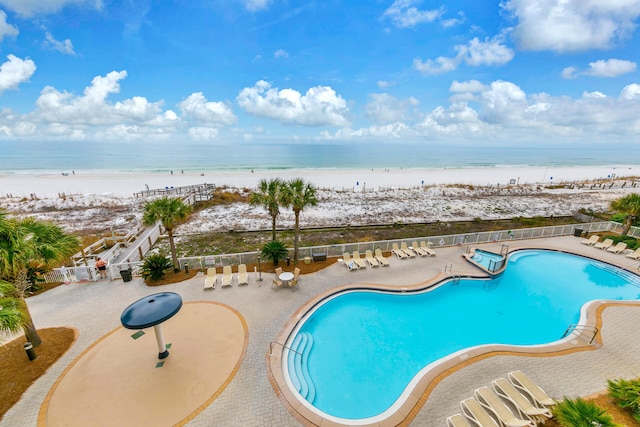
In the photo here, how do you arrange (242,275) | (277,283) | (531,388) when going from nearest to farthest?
(531,388) < (277,283) < (242,275)

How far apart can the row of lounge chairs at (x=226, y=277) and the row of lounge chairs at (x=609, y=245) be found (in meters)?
23.2

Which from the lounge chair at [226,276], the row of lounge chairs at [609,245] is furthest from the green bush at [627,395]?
the row of lounge chairs at [609,245]

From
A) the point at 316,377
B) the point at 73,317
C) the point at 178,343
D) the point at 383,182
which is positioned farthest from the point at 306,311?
the point at 383,182

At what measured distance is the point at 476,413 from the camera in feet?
22.0

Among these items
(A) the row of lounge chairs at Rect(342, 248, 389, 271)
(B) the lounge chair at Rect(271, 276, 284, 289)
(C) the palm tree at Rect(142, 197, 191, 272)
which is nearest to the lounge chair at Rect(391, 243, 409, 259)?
(A) the row of lounge chairs at Rect(342, 248, 389, 271)

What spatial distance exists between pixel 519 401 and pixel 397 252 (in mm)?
9919

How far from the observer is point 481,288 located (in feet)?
46.6

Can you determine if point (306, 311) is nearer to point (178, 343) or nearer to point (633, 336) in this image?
point (178, 343)

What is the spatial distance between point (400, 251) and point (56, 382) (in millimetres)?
15921

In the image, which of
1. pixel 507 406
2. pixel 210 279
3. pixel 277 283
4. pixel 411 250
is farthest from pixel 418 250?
pixel 210 279

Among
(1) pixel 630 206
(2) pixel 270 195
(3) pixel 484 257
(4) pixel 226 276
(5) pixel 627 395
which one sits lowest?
(5) pixel 627 395

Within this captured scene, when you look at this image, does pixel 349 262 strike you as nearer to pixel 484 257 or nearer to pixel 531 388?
pixel 484 257

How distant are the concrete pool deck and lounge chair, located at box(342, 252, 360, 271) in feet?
1.10

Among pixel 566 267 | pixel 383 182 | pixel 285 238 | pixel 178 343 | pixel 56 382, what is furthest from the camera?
pixel 383 182
